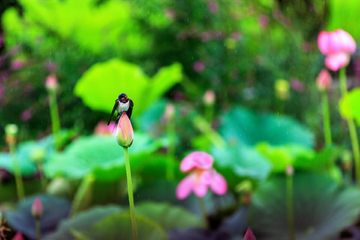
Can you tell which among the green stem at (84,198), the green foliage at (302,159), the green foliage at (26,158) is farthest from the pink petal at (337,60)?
the green foliage at (26,158)

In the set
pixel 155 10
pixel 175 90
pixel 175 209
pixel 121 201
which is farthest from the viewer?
pixel 175 90

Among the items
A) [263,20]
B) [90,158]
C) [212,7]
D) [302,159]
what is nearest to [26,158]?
[90,158]

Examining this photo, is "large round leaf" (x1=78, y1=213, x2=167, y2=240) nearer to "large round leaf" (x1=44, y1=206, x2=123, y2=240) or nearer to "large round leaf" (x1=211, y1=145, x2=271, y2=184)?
"large round leaf" (x1=44, y1=206, x2=123, y2=240)

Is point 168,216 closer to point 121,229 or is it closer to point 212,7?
point 121,229

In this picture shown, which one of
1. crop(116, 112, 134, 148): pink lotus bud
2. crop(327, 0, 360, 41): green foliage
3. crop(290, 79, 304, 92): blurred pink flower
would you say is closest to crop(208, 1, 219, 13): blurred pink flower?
crop(290, 79, 304, 92): blurred pink flower

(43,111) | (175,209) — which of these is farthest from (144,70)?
(175,209)

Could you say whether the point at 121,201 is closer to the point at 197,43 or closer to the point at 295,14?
the point at 197,43
